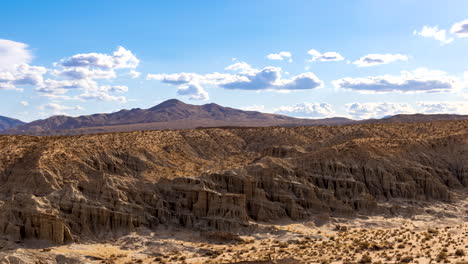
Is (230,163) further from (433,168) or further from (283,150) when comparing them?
(433,168)

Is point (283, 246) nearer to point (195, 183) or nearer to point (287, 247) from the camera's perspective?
point (287, 247)

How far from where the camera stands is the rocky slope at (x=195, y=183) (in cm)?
4731

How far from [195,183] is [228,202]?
4.68 meters

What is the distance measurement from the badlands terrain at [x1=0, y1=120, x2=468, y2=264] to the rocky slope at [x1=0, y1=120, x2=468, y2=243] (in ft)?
0.44

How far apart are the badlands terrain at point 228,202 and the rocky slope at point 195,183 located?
0.13m

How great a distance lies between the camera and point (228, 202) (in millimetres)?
51469

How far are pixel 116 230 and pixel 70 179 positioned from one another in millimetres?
9357

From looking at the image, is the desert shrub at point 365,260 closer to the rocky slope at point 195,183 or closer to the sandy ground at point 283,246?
the sandy ground at point 283,246

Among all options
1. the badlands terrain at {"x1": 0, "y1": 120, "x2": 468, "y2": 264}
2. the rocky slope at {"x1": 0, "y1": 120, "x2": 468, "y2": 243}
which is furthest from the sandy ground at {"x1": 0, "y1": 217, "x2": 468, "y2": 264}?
the rocky slope at {"x1": 0, "y1": 120, "x2": 468, "y2": 243}

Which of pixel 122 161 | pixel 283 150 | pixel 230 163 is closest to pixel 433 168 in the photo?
pixel 283 150

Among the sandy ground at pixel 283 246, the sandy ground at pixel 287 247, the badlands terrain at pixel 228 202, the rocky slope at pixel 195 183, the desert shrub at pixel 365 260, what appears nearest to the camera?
the desert shrub at pixel 365 260

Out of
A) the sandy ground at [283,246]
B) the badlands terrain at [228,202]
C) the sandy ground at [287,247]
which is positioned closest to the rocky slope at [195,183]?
the badlands terrain at [228,202]

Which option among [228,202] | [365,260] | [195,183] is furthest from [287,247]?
[195,183]

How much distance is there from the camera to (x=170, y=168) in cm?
6388
